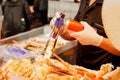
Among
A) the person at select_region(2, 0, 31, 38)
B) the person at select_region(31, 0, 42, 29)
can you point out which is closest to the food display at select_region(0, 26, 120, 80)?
the person at select_region(2, 0, 31, 38)

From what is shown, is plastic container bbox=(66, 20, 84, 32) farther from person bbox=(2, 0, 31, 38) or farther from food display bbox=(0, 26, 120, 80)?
person bbox=(2, 0, 31, 38)

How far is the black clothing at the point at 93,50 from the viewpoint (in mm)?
1846

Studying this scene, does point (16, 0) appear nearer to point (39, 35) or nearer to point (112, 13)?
point (39, 35)

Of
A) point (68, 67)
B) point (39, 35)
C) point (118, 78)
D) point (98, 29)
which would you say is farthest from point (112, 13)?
point (39, 35)

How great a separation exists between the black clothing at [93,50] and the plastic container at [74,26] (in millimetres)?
330

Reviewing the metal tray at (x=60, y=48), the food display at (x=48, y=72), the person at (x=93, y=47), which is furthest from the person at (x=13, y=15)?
the food display at (x=48, y=72)

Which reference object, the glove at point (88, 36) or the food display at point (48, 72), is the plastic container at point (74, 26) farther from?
the food display at point (48, 72)

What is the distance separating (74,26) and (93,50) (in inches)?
20.9

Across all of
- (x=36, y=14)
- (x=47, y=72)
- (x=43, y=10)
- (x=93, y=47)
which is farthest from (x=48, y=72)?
(x=36, y=14)

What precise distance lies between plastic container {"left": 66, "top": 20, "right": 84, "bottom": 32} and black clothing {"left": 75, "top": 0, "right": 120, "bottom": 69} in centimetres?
33

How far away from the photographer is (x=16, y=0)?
4621mm

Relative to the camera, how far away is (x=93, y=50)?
1.91 metres

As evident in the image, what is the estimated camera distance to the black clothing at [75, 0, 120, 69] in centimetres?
185

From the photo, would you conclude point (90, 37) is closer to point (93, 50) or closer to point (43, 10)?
point (93, 50)
